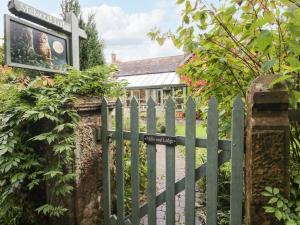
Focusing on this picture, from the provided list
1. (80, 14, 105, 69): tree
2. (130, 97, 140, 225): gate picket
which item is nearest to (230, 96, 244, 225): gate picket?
(130, 97, 140, 225): gate picket

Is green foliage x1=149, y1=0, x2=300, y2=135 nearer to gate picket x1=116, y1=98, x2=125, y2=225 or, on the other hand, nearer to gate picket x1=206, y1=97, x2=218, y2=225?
gate picket x1=206, y1=97, x2=218, y2=225

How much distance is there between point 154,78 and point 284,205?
780 inches

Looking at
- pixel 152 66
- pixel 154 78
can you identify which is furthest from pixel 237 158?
pixel 152 66

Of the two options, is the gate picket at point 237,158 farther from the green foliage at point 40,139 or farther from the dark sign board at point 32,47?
the dark sign board at point 32,47

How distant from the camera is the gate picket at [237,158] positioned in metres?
1.82

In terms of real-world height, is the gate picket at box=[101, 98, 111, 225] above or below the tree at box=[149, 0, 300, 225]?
below

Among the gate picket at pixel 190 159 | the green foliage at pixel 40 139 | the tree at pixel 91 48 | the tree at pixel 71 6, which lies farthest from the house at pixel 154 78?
the gate picket at pixel 190 159

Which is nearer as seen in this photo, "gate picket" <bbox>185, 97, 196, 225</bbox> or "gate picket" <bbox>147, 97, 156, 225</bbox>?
"gate picket" <bbox>185, 97, 196, 225</bbox>

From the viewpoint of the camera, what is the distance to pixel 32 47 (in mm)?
2809

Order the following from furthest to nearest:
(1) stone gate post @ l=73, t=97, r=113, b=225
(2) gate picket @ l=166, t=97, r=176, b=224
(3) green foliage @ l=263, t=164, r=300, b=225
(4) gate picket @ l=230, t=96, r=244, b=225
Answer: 1. (1) stone gate post @ l=73, t=97, r=113, b=225
2. (2) gate picket @ l=166, t=97, r=176, b=224
3. (4) gate picket @ l=230, t=96, r=244, b=225
4. (3) green foliage @ l=263, t=164, r=300, b=225

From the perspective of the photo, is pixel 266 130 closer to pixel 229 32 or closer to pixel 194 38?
pixel 229 32

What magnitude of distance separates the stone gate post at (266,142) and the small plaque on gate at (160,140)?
65cm

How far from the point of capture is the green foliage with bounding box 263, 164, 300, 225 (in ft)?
Answer: 5.08

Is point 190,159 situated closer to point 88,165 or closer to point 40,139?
point 88,165
